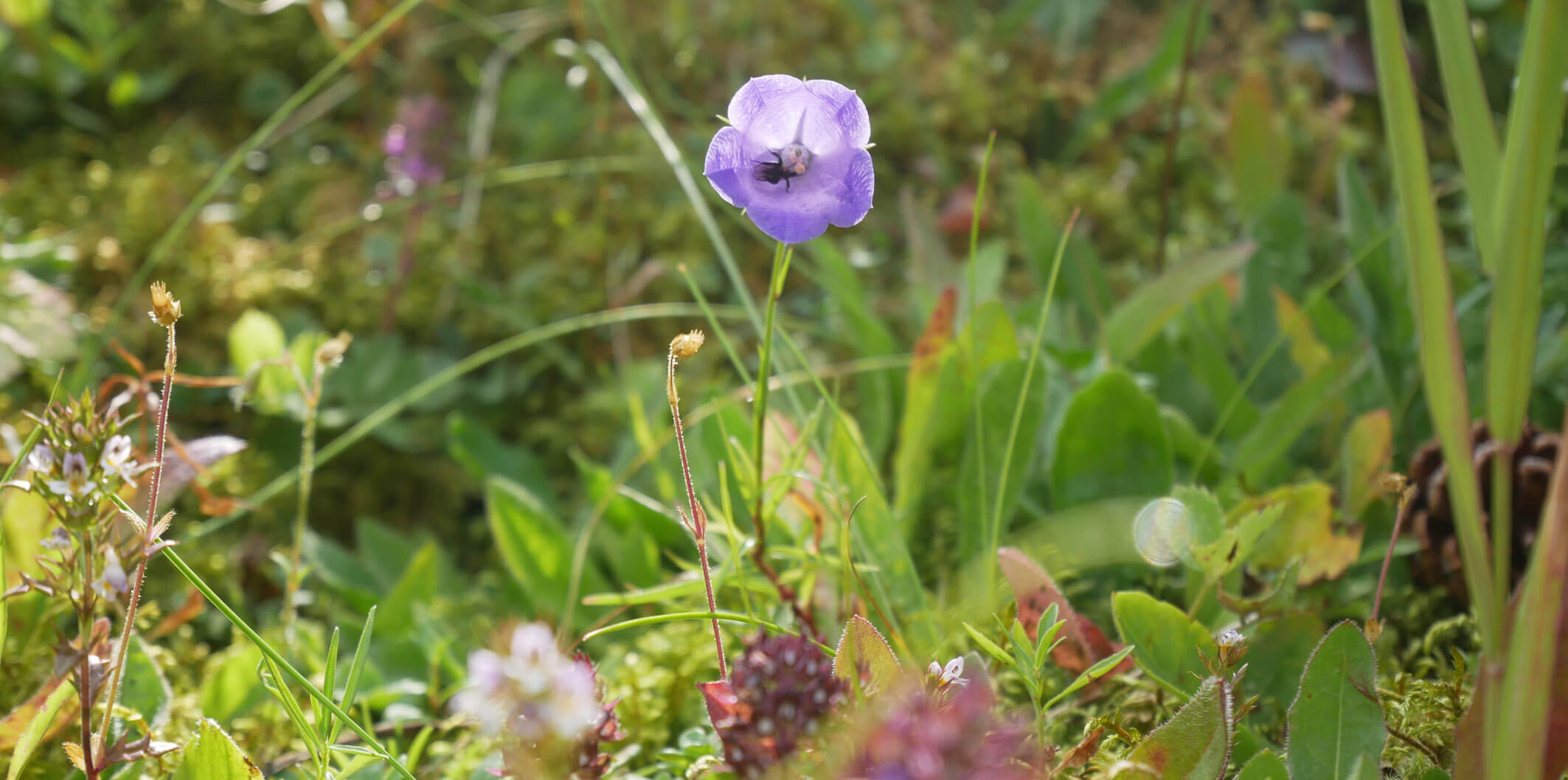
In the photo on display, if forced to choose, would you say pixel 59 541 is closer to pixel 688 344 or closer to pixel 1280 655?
pixel 688 344

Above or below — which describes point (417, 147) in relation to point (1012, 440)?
above

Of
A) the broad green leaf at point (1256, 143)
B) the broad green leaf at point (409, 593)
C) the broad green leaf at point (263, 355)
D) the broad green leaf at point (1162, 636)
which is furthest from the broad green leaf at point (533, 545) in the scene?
the broad green leaf at point (1256, 143)

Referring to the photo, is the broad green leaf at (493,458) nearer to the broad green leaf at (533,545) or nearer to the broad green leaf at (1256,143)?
the broad green leaf at (533,545)

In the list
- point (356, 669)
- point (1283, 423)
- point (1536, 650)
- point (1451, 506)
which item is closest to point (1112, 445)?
point (1283, 423)

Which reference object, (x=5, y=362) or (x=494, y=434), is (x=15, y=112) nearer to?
(x=5, y=362)

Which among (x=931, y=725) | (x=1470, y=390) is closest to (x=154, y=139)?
(x=931, y=725)

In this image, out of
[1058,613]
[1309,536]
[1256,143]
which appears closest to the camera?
[1058,613]

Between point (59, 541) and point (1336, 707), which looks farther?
point (1336, 707)

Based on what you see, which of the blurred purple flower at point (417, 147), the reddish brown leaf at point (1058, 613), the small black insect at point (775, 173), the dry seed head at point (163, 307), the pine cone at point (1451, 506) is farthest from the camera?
the blurred purple flower at point (417, 147)

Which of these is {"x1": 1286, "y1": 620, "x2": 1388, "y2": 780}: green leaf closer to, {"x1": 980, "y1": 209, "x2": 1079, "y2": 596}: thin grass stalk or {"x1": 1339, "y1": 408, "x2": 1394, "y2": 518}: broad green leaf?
{"x1": 980, "y1": 209, "x2": 1079, "y2": 596}: thin grass stalk
